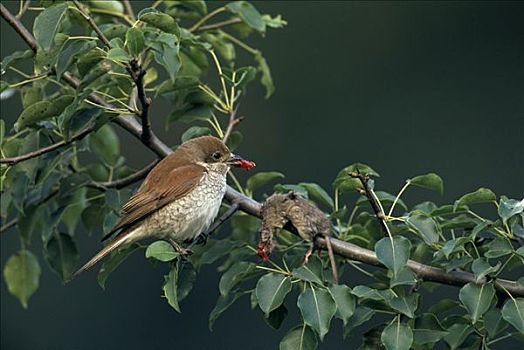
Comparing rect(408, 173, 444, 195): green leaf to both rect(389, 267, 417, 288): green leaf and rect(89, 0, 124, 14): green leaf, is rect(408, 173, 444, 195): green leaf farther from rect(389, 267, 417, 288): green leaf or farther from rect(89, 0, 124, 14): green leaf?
rect(89, 0, 124, 14): green leaf

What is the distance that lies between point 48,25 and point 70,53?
0.12 metres

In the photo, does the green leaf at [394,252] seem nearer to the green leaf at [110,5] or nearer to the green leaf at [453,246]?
the green leaf at [453,246]

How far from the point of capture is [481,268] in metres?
3.51

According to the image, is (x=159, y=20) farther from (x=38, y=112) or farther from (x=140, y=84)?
(x=38, y=112)

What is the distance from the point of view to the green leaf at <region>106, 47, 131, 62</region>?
3.64m

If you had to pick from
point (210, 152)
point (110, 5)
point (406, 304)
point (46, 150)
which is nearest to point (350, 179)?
point (406, 304)

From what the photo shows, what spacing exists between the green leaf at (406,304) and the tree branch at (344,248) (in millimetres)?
149

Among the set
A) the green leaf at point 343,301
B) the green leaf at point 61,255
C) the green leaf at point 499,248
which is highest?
the green leaf at point 499,248

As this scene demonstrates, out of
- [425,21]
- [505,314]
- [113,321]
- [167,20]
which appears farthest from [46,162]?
[425,21]

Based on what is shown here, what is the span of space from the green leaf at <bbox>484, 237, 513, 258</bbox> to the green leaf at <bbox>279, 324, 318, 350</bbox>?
1.85 ft

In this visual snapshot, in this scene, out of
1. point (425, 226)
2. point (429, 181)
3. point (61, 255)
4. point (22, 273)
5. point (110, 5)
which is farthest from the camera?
point (22, 273)

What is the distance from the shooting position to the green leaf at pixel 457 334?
362cm

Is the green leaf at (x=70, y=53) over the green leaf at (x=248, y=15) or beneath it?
over

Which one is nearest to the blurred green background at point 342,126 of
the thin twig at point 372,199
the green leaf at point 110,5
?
the green leaf at point 110,5
